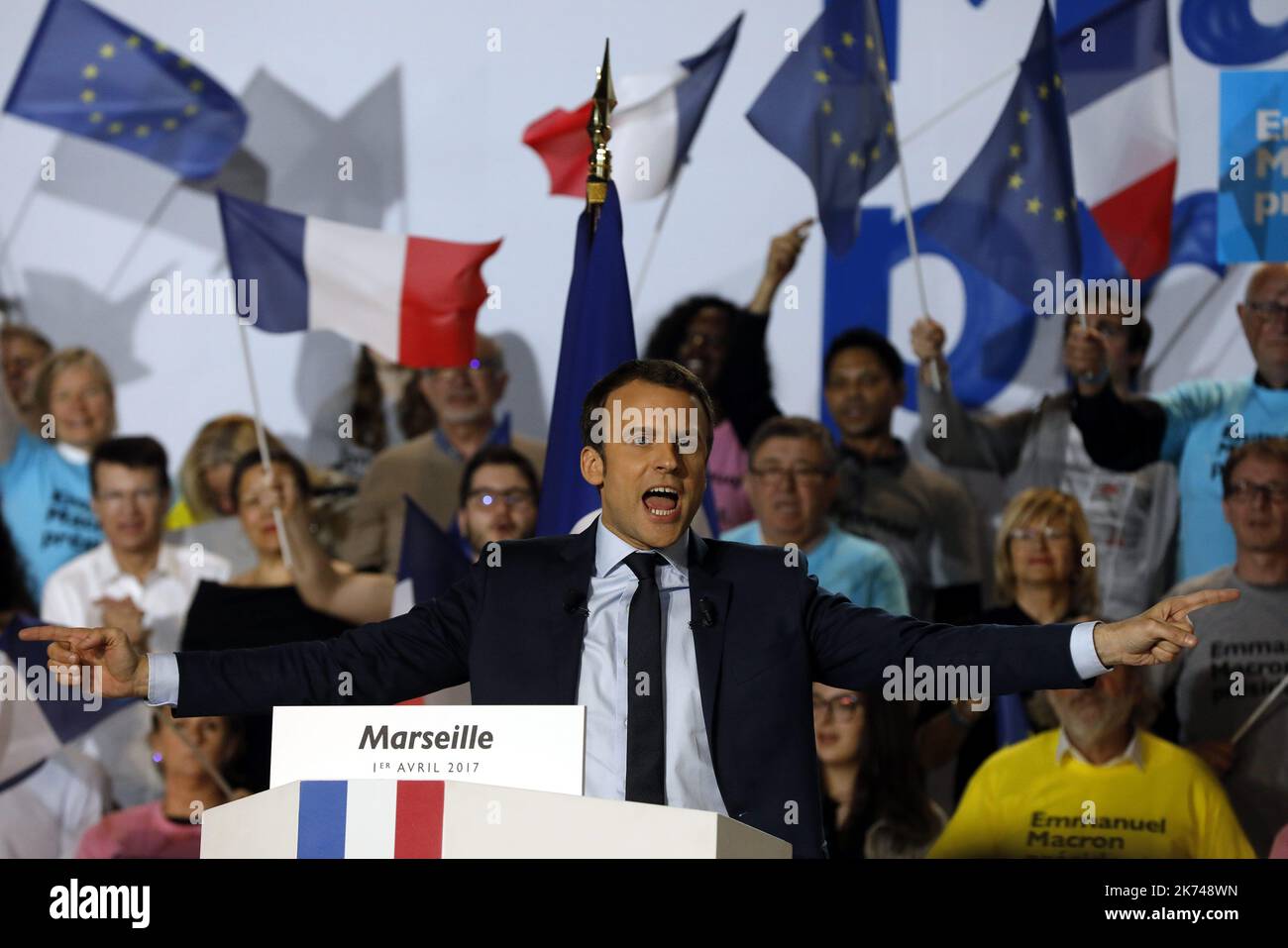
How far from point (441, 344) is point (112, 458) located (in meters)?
1.83

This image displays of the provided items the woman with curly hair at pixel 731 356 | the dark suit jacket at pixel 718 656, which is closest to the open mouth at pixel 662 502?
the dark suit jacket at pixel 718 656

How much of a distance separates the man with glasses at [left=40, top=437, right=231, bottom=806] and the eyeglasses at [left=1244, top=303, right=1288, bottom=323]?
180 inches

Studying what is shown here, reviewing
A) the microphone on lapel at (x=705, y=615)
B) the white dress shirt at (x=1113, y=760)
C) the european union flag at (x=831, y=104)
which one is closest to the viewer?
the microphone on lapel at (x=705, y=615)

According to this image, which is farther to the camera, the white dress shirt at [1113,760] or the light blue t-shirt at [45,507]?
the light blue t-shirt at [45,507]

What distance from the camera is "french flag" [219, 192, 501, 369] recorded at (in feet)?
20.8

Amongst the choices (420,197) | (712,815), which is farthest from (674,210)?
(712,815)

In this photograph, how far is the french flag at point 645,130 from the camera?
6.69 metres

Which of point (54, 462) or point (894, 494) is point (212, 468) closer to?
point (54, 462)

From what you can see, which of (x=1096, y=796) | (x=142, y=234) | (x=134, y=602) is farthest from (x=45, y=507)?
(x=1096, y=796)

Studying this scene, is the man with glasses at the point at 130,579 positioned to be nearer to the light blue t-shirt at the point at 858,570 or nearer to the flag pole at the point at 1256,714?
the light blue t-shirt at the point at 858,570

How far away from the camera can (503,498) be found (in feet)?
21.2

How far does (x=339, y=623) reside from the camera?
6840mm

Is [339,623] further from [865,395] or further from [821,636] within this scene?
[821,636]

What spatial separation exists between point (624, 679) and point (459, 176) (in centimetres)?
517
